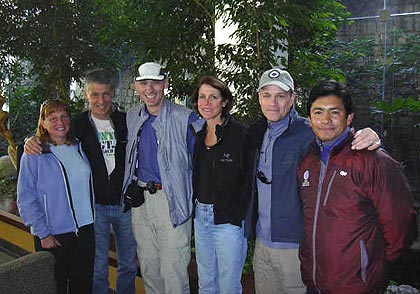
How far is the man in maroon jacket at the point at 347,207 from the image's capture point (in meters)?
1.61

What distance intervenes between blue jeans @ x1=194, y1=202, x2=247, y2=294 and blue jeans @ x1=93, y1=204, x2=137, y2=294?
620mm

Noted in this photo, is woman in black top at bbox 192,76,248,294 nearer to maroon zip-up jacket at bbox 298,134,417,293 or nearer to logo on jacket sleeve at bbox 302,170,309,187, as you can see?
logo on jacket sleeve at bbox 302,170,309,187

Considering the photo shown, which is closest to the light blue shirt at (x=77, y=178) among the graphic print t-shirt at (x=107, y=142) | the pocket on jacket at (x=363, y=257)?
the graphic print t-shirt at (x=107, y=142)

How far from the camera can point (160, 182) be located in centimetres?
247

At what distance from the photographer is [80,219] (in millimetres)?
2410

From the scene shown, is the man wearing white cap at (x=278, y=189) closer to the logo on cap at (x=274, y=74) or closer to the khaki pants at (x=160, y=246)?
the logo on cap at (x=274, y=74)

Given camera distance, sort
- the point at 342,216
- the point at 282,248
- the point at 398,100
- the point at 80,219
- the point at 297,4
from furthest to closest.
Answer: the point at 398,100, the point at 297,4, the point at 80,219, the point at 282,248, the point at 342,216

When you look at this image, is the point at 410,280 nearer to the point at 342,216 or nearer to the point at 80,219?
the point at 342,216

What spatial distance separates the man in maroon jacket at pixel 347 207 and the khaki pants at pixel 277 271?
0.75 feet

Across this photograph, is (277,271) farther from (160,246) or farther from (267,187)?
(160,246)

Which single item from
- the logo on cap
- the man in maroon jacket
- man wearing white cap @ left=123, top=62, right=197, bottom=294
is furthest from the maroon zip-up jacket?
man wearing white cap @ left=123, top=62, right=197, bottom=294

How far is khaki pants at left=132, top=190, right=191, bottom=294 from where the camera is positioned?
246 centimetres

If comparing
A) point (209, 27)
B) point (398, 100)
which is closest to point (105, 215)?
point (209, 27)

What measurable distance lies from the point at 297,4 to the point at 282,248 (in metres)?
1.80
